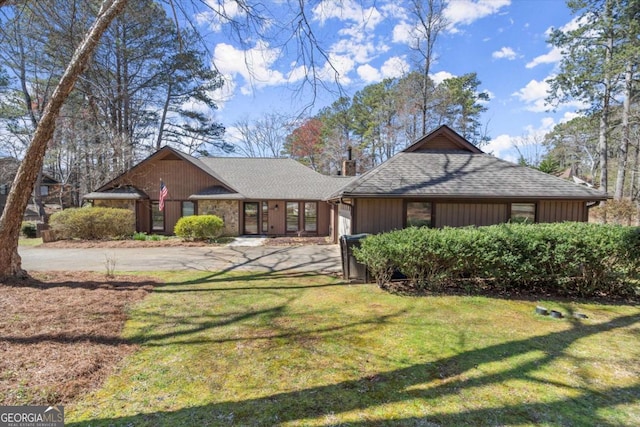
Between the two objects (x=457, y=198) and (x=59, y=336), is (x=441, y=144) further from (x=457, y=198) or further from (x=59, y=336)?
(x=59, y=336)

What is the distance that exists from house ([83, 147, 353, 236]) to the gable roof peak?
6491mm

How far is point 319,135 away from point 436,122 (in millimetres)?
13766

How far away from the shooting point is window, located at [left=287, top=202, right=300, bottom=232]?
17938 mm

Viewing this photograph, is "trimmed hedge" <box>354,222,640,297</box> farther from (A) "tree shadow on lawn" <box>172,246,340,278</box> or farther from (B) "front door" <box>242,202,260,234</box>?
(B) "front door" <box>242,202,260,234</box>

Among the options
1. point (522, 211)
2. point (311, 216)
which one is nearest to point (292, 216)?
point (311, 216)

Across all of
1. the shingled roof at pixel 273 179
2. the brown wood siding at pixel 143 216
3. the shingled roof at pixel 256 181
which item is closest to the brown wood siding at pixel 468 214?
the shingled roof at pixel 256 181

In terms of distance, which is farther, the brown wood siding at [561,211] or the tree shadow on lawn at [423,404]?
the brown wood siding at [561,211]

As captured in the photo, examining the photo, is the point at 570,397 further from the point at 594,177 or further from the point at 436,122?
the point at 594,177

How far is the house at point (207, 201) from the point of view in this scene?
17.0m

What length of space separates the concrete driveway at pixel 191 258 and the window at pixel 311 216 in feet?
14.4

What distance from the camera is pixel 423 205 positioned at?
10.3 metres

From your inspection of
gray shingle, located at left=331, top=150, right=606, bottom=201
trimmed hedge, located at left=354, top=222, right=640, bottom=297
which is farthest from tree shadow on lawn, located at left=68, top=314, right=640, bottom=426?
gray shingle, located at left=331, top=150, right=606, bottom=201

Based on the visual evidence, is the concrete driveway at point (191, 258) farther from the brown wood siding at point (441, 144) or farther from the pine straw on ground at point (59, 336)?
the brown wood siding at point (441, 144)

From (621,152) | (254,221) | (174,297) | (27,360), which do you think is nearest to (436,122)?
(621,152)
